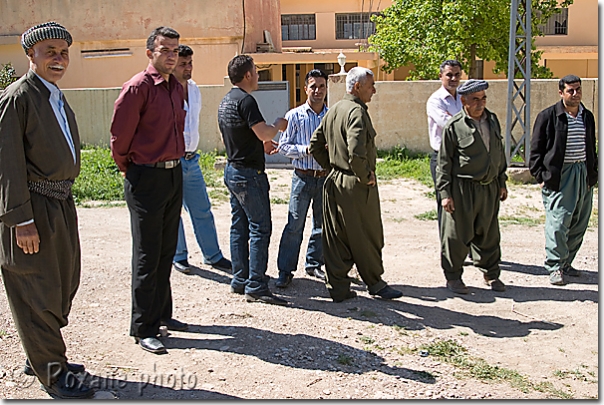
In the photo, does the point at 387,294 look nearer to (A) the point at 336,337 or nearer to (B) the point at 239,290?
(A) the point at 336,337

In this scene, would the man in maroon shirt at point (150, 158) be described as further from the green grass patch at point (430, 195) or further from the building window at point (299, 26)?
the building window at point (299, 26)

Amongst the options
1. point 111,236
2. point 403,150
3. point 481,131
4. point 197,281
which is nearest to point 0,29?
point 403,150

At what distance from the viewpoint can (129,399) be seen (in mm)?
4227

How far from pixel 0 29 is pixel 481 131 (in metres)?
19.5

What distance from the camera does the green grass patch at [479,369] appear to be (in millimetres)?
4543

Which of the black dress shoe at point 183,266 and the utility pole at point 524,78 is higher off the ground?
the utility pole at point 524,78

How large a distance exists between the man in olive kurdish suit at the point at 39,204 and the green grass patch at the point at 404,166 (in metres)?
8.79

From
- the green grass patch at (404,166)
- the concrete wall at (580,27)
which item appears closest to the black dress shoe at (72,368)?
the green grass patch at (404,166)

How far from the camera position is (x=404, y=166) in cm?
1391

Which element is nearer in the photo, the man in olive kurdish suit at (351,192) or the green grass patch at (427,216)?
the man in olive kurdish suit at (351,192)

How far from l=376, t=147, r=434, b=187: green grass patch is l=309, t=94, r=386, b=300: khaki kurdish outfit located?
616cm

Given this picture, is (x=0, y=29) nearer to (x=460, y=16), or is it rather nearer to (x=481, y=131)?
(x=460, y=16)

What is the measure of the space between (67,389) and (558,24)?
105 ft

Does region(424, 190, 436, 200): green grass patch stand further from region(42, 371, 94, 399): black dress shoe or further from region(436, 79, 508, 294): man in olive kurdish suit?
region(42, 371, 94, 399): black dress shoe
